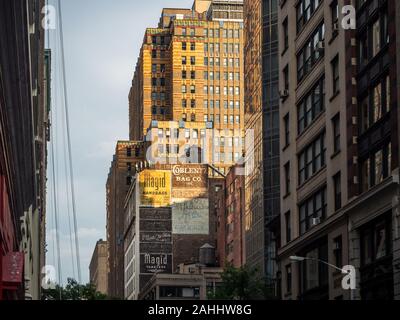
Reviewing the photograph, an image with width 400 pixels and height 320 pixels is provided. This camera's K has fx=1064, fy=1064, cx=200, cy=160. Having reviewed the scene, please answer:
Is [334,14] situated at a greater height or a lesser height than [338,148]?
greater

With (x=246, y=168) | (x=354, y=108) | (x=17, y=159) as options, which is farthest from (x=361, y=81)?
(x=246, y=168)

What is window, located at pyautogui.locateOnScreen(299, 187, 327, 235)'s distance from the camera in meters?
61.5

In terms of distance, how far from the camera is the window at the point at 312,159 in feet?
206

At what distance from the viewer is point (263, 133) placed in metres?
119

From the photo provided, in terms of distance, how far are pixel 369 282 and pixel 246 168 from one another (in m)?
79.1

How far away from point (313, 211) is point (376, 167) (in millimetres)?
11375

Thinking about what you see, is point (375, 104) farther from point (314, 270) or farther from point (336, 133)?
point (314, 270)

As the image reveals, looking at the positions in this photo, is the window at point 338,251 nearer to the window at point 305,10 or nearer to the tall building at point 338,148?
the tall building at point 338,148

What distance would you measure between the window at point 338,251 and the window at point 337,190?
1.78m

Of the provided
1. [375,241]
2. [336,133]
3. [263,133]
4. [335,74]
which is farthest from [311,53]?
[263,133]

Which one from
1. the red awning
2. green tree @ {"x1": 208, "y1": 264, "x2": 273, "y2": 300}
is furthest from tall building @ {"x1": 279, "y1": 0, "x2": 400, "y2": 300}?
green tree @ {"x1": 208, "y1": 264, "x2": 273, "y2": 300}

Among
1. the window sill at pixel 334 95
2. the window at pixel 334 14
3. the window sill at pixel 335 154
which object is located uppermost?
the window at pixel 334 14

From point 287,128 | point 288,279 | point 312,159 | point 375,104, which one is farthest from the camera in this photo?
point 287,128

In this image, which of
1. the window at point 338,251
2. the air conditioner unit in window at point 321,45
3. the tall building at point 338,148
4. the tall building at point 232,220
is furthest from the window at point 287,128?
the tall building at point 232,220
